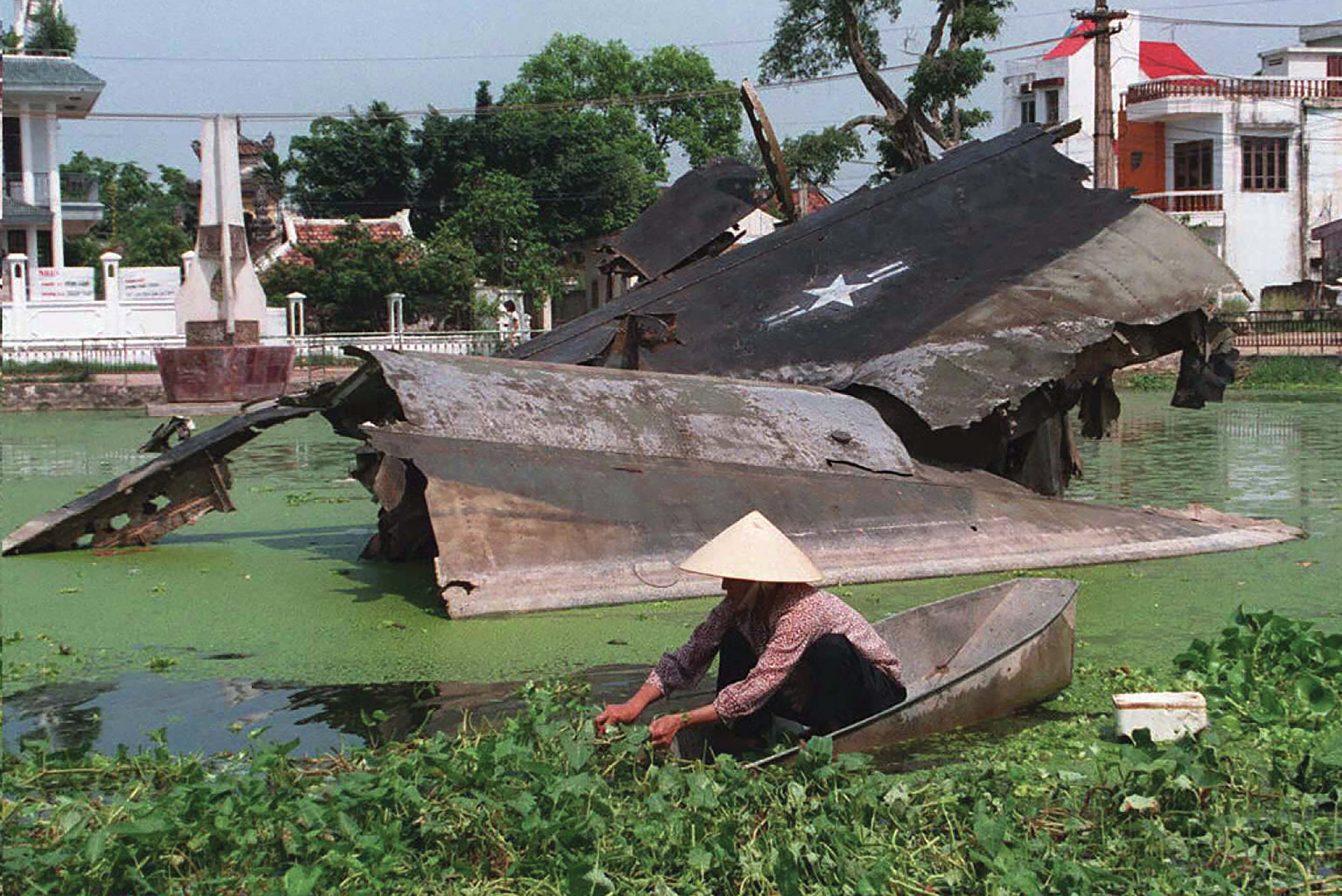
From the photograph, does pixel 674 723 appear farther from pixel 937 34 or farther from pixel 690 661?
pixel 937 34

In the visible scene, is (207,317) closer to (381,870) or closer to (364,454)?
(364,454)

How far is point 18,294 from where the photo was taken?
36156 mm

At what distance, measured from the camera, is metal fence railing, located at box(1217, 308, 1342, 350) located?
35.1 metres

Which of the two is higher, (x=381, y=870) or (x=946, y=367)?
(x=946, y=367)

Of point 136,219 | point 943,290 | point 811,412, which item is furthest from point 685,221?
point 136,219

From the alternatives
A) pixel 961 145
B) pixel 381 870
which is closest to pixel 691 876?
pixel 381 870

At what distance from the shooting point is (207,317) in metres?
28.1

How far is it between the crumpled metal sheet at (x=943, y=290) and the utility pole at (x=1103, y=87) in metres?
14.1

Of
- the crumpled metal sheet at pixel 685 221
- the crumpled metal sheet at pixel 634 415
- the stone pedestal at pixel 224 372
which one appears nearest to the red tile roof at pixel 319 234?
the stone pedestal at pixel 224 372

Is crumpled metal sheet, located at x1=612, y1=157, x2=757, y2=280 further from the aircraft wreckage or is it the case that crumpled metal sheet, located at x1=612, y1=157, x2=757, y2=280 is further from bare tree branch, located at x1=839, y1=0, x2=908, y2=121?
bare tree branch, located at x1=839, y1=0, x2=908, y2=121

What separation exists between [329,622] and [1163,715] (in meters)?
4.96

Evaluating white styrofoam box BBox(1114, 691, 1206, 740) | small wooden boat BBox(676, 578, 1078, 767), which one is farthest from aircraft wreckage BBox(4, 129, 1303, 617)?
white styrofoam box BBox(1114, 691, 1206, 740)

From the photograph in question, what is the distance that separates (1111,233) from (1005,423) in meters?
2.21

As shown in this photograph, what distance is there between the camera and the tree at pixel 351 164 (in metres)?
50.5
